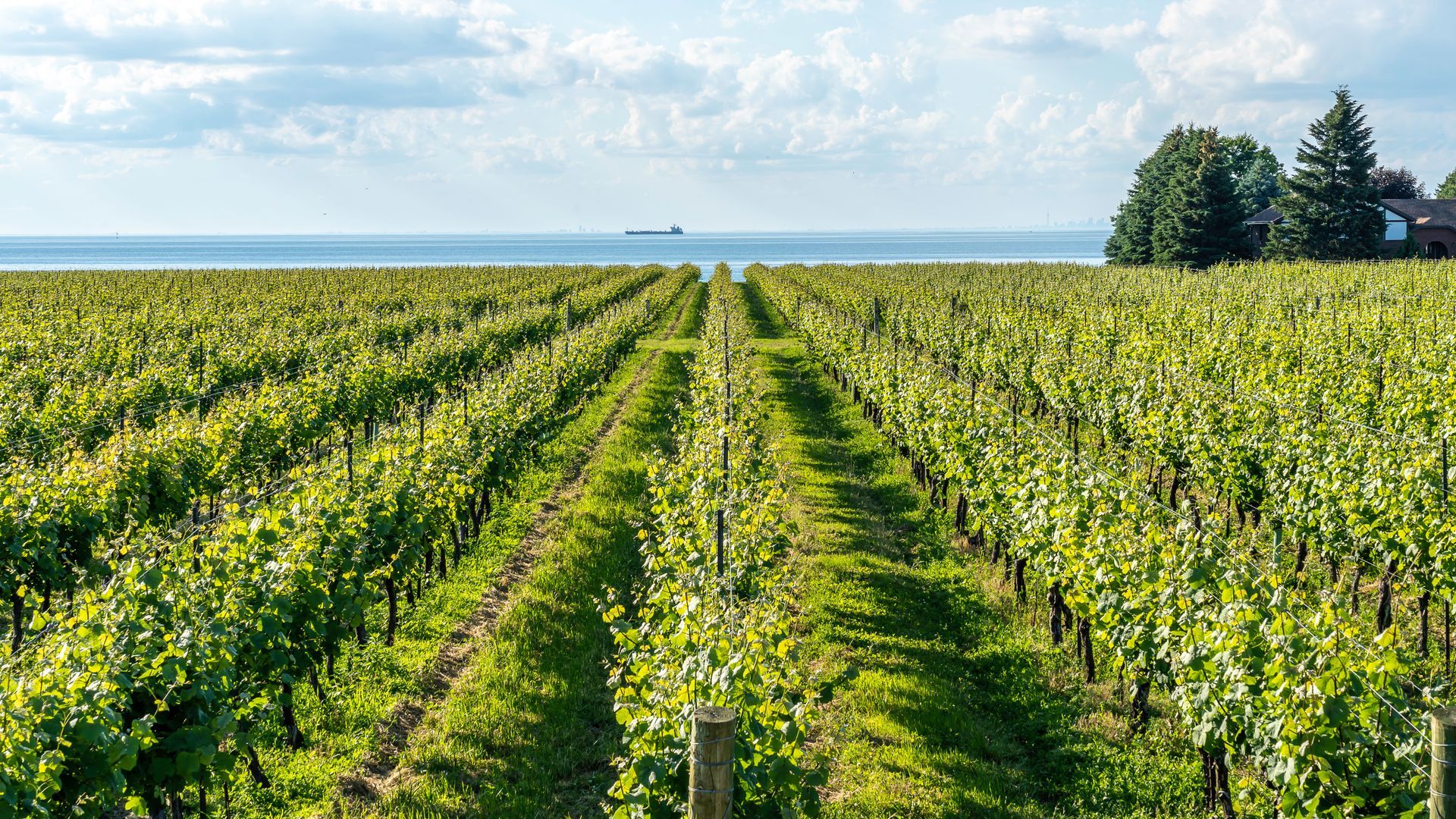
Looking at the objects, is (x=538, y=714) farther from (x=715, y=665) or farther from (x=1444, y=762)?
(x=1444, y=762)

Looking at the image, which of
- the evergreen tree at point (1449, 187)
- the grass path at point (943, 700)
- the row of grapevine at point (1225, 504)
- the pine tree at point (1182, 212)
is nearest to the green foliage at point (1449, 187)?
A: the evergreen tree at point (1449, 187)

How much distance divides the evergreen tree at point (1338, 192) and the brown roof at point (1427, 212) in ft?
31.7

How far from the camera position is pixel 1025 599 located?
1002 centimetres

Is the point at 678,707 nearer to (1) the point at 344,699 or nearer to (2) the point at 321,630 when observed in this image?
(2) the point at 321,630

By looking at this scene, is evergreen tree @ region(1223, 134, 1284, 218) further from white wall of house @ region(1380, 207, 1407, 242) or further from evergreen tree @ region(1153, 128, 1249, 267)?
evergreen tree @ region(1153, 128, 1249, 267)

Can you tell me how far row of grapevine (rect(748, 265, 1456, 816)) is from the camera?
4918mm

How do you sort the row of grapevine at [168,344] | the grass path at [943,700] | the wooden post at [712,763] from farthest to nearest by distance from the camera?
1. the row of grapevine at [168,344]
2. the grass path at [943,700]
3. the wooden post at [712,763]

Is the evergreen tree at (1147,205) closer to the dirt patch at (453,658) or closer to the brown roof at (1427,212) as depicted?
the brown roof at (1427,212)

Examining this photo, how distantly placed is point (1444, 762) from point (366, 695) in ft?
23.6

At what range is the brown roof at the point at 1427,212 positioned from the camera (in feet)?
187

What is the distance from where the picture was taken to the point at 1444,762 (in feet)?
11.2

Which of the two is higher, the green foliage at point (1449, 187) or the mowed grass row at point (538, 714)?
the green foliage at point (1449, 187)

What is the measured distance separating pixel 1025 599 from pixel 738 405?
483cm

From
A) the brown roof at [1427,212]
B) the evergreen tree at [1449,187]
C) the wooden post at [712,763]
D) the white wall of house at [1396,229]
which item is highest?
the evergreen tree at [1449,187]
